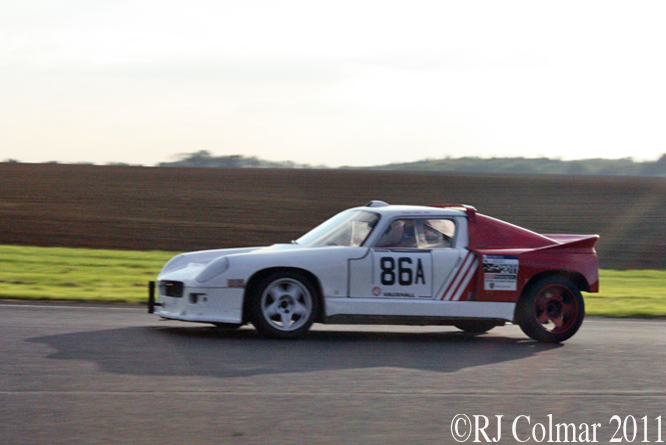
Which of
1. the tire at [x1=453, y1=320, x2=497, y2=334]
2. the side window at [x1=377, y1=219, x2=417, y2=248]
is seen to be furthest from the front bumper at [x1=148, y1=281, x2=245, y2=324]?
the tire at [x1=453, y1=320, x2=497, y2=334]

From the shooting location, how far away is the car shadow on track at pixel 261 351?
662 cm

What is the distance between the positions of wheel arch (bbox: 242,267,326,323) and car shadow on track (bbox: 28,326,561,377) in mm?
278

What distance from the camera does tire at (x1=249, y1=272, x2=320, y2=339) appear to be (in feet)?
26.5

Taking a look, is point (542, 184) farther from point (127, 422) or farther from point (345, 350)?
point (127, 422)

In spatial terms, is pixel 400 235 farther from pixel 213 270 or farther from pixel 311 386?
pixel 311 386

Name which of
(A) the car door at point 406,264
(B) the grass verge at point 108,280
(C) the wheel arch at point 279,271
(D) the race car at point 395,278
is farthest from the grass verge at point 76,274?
(A) the car door at point 406,264

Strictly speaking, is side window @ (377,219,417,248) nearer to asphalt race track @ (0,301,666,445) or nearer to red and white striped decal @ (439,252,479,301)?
red and white striped decal @ (439,252,479,301)

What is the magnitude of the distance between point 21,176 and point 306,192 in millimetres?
13470

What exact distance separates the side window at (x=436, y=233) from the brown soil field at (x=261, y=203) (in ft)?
44.8

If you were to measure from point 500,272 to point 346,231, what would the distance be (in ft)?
5.53

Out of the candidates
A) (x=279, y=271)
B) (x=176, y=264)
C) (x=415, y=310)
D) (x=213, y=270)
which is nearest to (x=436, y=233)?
(x=415, y=310)

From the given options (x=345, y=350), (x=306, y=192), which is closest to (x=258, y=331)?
(x=345, y=350)

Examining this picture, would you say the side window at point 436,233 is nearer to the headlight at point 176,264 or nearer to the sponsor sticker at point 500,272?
the sponsor sticker at point 500,272

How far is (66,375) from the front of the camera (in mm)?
6008
